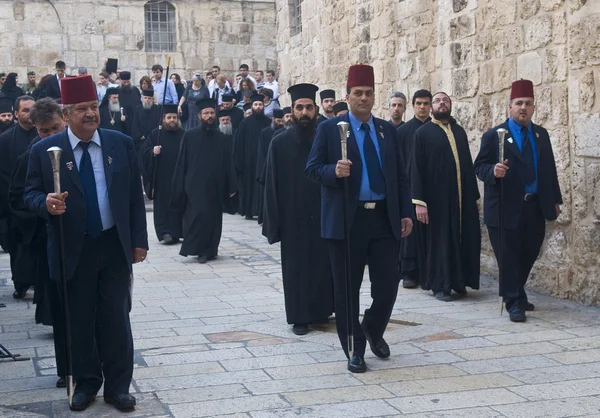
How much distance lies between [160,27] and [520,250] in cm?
1974

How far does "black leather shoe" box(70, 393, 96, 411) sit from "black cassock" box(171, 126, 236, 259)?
6.88m

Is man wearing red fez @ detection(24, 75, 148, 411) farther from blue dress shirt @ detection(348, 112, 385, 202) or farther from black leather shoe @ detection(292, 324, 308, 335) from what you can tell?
black leather shoe @ detection(292, 324, 308, 335)

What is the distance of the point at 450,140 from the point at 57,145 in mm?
4776

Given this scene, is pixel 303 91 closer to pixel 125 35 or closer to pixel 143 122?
pixel 143 122

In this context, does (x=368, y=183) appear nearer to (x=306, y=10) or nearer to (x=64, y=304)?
(x=64, y=304)

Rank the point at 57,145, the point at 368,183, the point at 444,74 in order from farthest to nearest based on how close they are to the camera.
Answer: the point at 444,74
the point at 368,183
the point at 57,145

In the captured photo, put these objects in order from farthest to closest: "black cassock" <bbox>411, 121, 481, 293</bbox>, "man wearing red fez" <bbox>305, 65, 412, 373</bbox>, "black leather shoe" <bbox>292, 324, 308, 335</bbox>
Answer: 1. "black cassock" <bbox>411, 121, 481, 293</bbox>
2. "black leather shoe" <bbox>292, 324, 308, 335</bbox>
3. "man wearing red fez" <bbox>305, 65, 412, 373</bbox>

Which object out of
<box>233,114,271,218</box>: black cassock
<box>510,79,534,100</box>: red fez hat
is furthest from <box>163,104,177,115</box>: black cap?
<box>510,79,534,100</box>: red fez hat

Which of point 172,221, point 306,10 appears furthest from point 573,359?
point 306,10

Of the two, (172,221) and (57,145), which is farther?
(172,221)

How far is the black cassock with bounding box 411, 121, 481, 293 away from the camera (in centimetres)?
965

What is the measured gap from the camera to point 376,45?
46.5 ft

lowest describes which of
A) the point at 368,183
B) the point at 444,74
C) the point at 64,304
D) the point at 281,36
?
the point at 64,304

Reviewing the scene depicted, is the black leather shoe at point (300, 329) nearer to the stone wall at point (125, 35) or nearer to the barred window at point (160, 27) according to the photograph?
the stone wall at point (125, 35)
